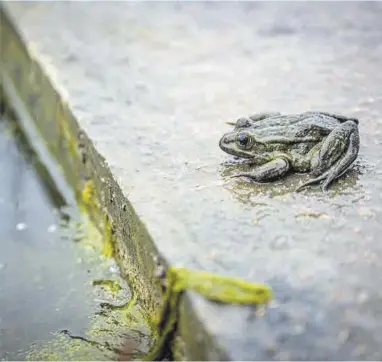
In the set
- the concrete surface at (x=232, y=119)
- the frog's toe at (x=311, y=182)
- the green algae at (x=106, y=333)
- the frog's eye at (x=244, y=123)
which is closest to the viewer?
the concrete surface at (x=232, y=119)

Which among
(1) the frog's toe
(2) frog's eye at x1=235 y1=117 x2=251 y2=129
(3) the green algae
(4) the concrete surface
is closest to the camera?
(4) the concrete surface

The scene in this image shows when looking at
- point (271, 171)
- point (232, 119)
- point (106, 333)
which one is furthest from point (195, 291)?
point (232, 119)

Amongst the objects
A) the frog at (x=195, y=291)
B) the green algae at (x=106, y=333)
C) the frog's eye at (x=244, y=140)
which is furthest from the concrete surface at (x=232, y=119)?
the green algae at (x=106, y=333)

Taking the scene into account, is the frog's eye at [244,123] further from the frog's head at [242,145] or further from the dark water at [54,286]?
the dark water at [54,286]

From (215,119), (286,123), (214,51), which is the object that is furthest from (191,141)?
(214,51)

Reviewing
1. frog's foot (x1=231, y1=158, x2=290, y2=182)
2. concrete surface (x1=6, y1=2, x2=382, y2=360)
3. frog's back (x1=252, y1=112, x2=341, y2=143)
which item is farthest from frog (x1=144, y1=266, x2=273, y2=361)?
frog's back (x1=252, y1=112, x2=341, y2=143)

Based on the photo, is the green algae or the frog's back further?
the frog's back

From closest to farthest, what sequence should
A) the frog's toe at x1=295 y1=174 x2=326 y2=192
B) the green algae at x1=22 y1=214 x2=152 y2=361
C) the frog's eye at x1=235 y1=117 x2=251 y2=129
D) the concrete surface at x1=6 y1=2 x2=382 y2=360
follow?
the concrete surface at x1=6 y1=2 x2=382 y2=360, the green algae at x1=22 y1=214 x2=152 y2=361, the frog's toe at x1=295 y1=174 x2=326 y2=192, the frog's eye at x1=235 y1=117 x2=251 y2=129

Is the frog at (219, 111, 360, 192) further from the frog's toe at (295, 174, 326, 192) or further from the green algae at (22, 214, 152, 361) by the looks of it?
the green algae at (22, 214, 152, 361)
